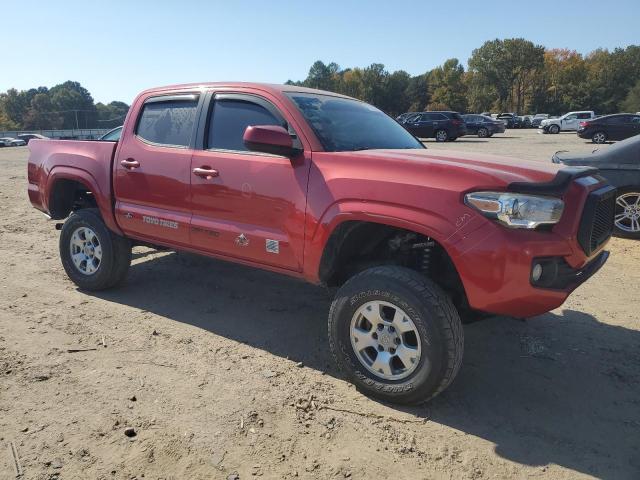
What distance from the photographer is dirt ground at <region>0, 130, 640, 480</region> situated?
263cm

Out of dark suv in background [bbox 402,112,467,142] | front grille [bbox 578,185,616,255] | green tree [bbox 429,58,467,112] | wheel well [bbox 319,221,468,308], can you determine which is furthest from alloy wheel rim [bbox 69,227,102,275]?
green tree [bbox 429,58,467,112]

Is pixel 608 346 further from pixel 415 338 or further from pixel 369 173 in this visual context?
pixel 369 173

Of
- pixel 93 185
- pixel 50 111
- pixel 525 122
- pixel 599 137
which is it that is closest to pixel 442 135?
pixel 599 137

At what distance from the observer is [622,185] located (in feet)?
22.7

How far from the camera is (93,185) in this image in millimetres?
4820

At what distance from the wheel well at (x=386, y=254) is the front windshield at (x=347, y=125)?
0.62m

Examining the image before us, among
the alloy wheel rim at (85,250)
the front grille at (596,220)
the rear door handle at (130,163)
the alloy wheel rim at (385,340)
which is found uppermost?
the rear door handle at (130,163)

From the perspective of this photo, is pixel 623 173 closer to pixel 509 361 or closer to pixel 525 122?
pixel 509 361

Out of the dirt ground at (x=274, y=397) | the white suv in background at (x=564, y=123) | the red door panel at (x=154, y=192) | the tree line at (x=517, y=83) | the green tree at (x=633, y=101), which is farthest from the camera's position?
the tree line at (x=517, y=83)

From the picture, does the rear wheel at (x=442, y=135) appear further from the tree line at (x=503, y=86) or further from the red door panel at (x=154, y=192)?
the tree line at (x=503, y=86)

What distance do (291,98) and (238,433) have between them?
2368mm

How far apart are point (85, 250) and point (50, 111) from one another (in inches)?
4786

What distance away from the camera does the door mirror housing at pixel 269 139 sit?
3.36m

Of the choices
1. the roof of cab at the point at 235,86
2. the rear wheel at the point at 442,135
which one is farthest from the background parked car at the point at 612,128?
the roof of cab at the point at 235,86
